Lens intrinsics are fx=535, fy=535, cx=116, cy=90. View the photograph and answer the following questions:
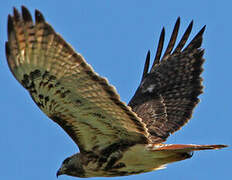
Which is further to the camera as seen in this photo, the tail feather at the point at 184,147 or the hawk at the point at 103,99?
the tail feather at the point at 184,147

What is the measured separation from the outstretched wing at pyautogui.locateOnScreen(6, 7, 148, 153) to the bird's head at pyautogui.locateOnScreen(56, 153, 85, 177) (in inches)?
21.6

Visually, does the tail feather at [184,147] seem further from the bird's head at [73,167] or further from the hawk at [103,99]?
the bird's head at [73,167]

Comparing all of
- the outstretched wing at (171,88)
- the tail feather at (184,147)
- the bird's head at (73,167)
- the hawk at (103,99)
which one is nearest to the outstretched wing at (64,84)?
the hawk at (103,99)

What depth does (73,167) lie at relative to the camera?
8188 millimetres

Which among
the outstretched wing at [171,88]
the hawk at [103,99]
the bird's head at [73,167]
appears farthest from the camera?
the outstretched wing at [171,88]

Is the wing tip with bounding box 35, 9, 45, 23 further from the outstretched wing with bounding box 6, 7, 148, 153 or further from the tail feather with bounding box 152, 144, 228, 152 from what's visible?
the tail feather with bounding box 152, 144, 228, 152

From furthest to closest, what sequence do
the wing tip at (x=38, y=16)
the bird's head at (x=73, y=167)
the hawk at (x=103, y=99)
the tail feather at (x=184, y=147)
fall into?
the bird's head at (x=73, y=167) → the tail feather at (x=184, y=147) → the hawk at (x=103, y=99) → the wing tip at (x=38, y=16)

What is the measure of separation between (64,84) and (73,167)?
183cm

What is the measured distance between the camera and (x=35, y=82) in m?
6.84

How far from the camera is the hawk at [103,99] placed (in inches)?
259

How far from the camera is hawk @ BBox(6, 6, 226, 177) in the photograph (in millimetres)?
6566

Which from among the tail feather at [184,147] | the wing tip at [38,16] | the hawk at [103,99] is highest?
the wing tip at [38,16]

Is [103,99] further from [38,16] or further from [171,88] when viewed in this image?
[171,88]

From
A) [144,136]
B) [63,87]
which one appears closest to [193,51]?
[144,136]
